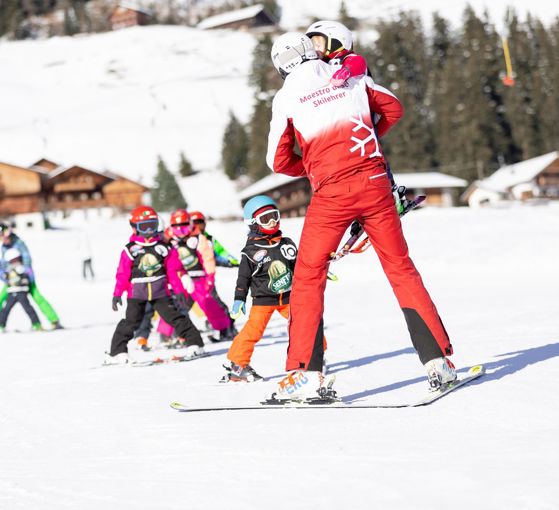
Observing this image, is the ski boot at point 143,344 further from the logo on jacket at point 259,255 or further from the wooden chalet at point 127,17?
the wooden chalet at point 127,17

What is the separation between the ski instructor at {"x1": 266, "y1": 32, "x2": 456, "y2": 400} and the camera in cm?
481

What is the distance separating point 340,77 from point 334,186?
614 millimetres

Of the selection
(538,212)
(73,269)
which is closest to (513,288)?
(538,212)

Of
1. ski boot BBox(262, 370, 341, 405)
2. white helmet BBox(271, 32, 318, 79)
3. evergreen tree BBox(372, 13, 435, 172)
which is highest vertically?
evergreen tree BBox(372, 13, 435, 172)

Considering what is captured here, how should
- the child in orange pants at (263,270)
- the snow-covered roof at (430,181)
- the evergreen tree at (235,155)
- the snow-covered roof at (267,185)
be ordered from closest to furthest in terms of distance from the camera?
the child in orange pants at (263,270), the snow-covered roof at (267,185), the snow-covered roof at (430,181), the evergreen tree at (235,155)

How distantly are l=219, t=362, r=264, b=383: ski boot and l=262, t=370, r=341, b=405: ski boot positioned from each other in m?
1.52

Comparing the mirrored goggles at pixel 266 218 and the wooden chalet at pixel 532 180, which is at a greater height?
the mirrored goggles at pixel 266 218

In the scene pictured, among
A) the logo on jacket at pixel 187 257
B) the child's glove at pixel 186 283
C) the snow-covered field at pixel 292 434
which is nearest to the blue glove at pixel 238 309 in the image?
the snow-covered field at pixel 292 434

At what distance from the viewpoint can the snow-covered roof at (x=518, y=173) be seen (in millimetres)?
78500

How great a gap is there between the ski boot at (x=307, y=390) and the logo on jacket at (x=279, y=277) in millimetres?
1761

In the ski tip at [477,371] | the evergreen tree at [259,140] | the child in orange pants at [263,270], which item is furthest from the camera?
the evergreen tree at [259,140]

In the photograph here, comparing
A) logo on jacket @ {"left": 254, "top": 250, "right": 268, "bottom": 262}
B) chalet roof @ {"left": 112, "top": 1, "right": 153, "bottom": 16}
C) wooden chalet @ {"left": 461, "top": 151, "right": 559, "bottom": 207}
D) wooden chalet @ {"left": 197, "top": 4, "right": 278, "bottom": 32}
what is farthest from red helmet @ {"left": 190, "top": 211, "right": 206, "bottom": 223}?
chalet roof @ {"left": 112, "top": 1, "right": 153, "bottom": 16}

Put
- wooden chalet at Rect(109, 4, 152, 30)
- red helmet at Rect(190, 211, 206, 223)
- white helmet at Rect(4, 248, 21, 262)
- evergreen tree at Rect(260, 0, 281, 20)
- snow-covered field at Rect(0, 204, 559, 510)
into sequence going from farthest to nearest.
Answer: evergreen tree at Rect(260, 0, 281, 20) < wooden chalet at Rect(109, 4, 152, 30) < white helmet at Rect(4, 248, 21, 262) < red helmet at Rect(190, 211, 206, 223) < snow-covered field at Rect(0, 204, 559, 510)

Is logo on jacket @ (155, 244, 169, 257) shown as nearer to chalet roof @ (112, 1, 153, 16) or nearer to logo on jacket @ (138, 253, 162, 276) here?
logo on jacket @ (138, 253, 162, 276)
